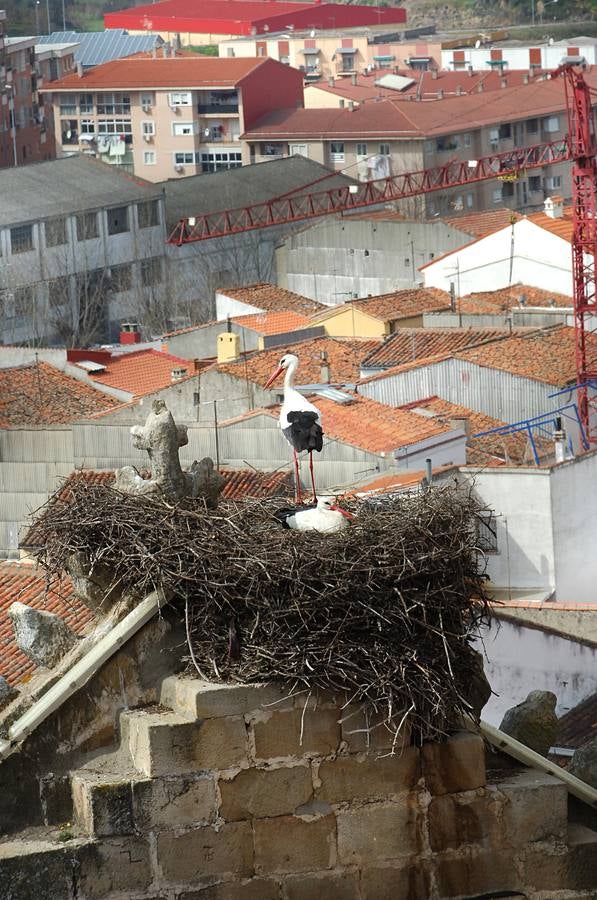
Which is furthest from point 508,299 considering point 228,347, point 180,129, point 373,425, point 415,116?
point 180,129

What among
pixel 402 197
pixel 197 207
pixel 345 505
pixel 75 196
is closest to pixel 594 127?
pixel 402 197

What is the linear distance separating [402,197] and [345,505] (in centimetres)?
6508

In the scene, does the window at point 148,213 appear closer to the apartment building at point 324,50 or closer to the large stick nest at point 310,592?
the apartment building at point 324,50

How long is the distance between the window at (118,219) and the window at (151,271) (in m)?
1.19

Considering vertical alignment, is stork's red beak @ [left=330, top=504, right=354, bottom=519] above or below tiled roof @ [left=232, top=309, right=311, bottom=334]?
above

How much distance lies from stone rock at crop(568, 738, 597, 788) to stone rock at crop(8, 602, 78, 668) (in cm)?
195

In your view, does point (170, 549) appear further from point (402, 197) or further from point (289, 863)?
point (402, 197)

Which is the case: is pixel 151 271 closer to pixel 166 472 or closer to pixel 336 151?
pixel 336 151

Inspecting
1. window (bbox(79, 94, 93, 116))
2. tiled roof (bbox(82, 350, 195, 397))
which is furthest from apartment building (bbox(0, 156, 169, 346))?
→ window (bbox(79, 94, 93, 116))

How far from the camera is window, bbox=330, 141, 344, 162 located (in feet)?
266

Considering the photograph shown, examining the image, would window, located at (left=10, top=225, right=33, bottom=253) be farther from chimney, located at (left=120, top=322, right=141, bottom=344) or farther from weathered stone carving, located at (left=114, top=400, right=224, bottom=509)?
weathered stone carving, located at (left=114, top=400, right=224, bottom=509)

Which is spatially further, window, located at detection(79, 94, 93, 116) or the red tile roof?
window, located at detection(79, 94, 93, 116)

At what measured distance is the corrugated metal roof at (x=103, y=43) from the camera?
103 meters

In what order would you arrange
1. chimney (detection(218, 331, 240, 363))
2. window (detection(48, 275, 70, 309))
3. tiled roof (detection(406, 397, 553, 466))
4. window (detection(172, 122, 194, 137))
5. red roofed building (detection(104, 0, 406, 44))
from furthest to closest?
1. red roofed building (detection(104, 0, 406, 44))
2. window (detection(172, 122, 194, 137))
3. window (detection(48, 275, 70, 309))
4. chimney (detection(218, 331, 240, 363))
5. tiled roof (detection(406, 397, 553, 466))
